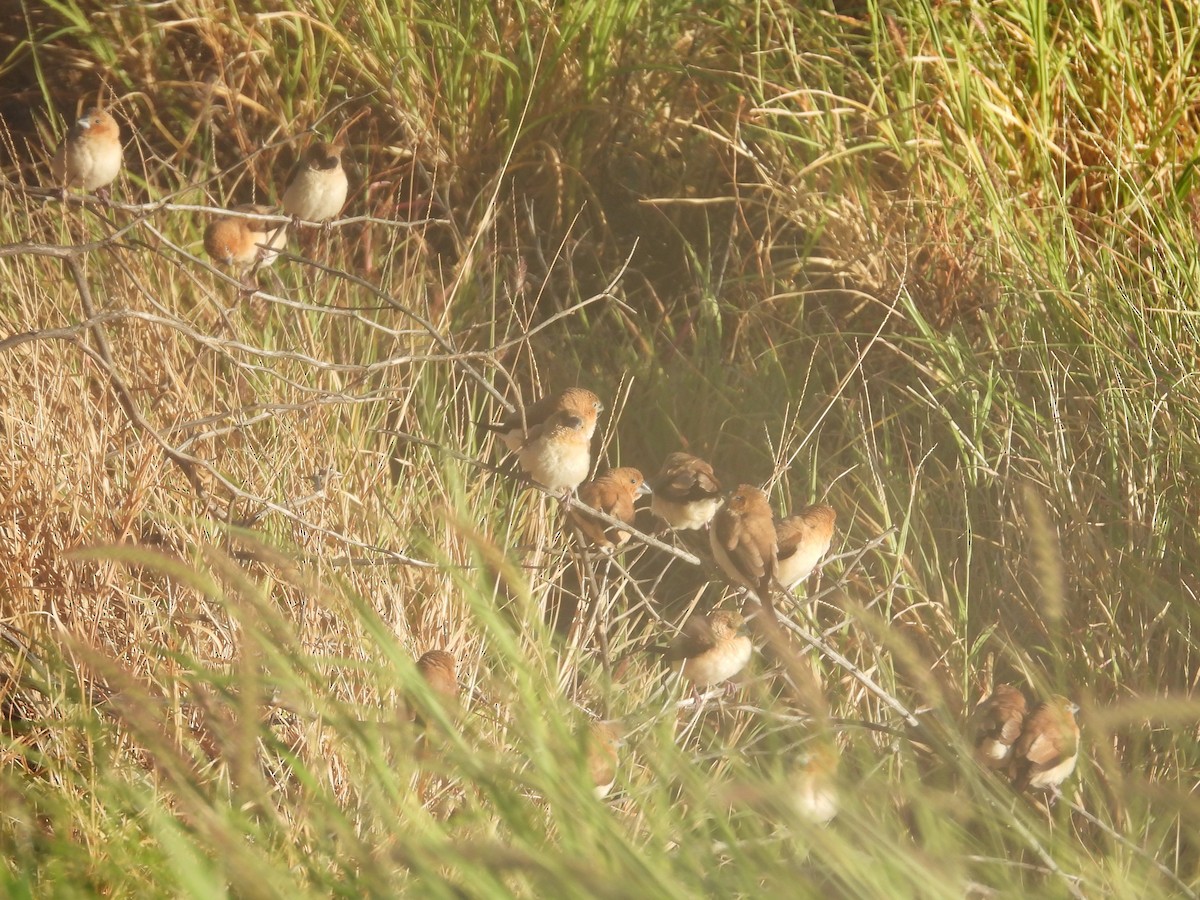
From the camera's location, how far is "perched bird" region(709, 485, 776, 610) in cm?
298

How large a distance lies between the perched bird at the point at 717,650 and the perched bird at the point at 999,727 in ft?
1.75

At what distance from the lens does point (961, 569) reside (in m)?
3.96

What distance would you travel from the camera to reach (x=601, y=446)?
4.57m

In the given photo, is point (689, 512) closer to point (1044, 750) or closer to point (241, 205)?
point (1044, 750)

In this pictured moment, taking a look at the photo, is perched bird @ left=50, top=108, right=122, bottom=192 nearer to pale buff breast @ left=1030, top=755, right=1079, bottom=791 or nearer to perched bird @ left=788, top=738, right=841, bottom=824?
perched bird @ left=788, top=738, right=841, bottom=824

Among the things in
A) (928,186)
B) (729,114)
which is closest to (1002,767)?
(928,186)

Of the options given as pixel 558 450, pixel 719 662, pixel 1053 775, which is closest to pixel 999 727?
pixel 1053 775

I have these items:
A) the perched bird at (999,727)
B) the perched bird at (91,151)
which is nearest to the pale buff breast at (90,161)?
the perched bird at (91,151)

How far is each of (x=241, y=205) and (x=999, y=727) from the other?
2426 mm

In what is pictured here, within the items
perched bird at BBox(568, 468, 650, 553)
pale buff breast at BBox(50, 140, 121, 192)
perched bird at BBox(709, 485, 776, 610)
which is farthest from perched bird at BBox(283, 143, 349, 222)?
→ perched bird at BBox(709, 485, 776, 610)

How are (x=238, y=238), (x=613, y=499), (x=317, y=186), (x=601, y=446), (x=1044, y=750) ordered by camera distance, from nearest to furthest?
(x=1044, y=750) < (x=613, y=499) < (x=317, y=186) < (x=238, y=238) < (x=601, y=446)

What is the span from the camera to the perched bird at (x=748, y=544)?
2982 millimetres

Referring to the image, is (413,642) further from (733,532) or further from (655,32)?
(655,32)

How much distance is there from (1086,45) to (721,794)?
4.27 meters
